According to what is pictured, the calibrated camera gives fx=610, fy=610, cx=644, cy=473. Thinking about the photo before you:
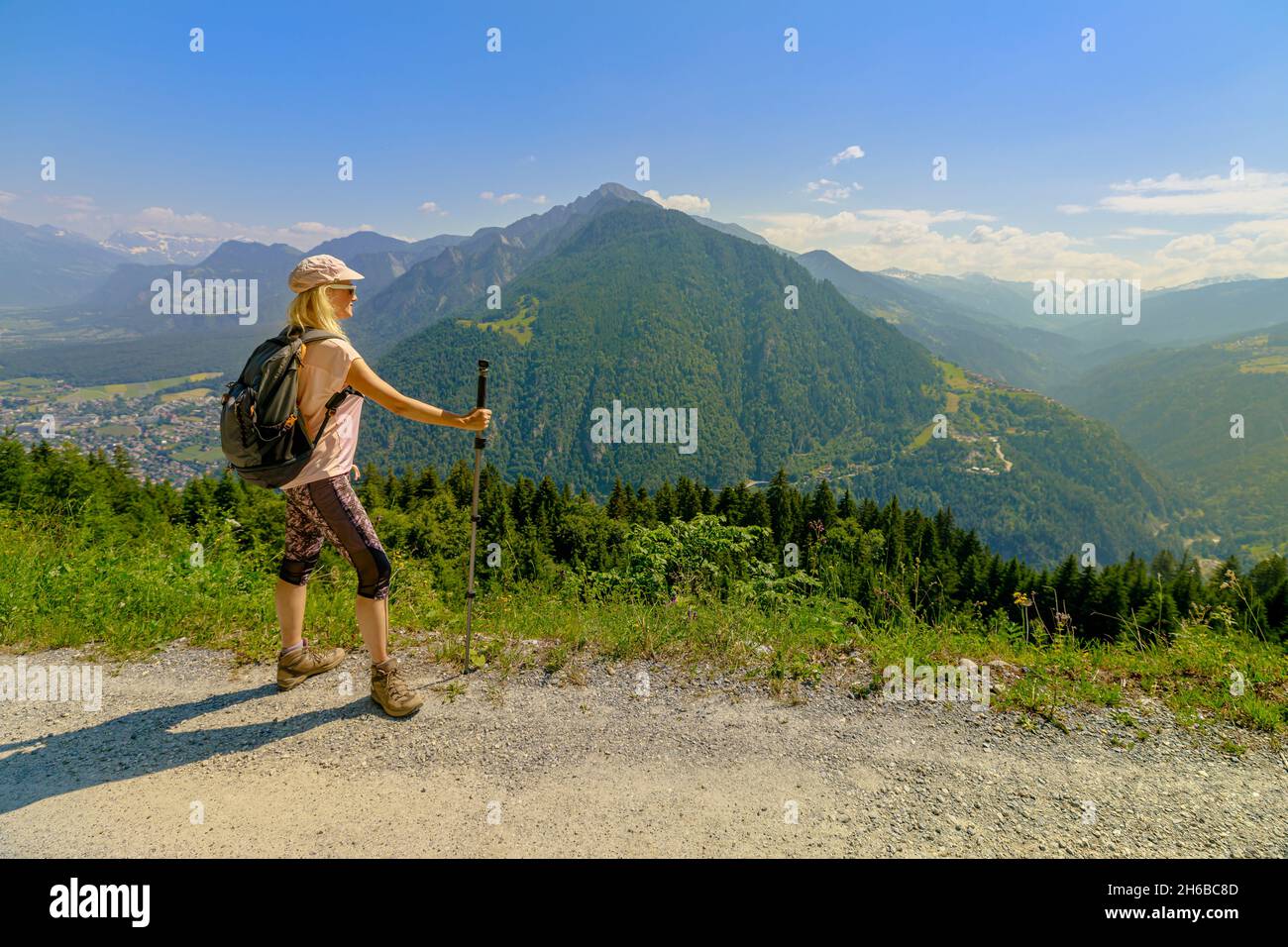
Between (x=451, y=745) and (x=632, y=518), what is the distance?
43725mm

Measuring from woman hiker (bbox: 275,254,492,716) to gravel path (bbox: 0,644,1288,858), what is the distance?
0.31m

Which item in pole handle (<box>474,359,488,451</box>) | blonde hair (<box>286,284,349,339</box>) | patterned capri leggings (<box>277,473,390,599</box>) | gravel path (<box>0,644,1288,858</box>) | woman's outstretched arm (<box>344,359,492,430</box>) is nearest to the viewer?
gravel path (<box>0,644,1288,858</box>)

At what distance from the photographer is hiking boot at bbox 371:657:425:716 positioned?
14.8 ft

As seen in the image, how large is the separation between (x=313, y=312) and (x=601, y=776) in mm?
3729

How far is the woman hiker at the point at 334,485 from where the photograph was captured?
13.9 feet

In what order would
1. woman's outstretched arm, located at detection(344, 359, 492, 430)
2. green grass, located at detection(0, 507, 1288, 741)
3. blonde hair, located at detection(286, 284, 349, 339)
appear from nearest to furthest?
1. blonde hair, located at detection(286, 284, 349, 339)
2. woman's outstretched arm, located at detection(344, 359, 492, 430)
3. green grass, located at detection(0, 507, 1288, 741)

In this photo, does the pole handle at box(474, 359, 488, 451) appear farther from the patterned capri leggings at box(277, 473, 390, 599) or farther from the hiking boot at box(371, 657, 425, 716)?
the hiking boot at box(371, 657, 425, 716)

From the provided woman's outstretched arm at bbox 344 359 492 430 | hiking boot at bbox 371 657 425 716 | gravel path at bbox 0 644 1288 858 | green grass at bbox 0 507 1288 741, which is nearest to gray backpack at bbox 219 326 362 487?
woman's outstretched arm at bbox 344 359 492 430

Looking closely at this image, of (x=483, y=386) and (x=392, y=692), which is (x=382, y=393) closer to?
(x=483, y=386)

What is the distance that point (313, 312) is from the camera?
4.32 meters

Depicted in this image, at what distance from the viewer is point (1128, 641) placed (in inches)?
237

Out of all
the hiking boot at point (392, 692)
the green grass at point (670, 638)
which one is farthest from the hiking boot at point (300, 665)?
the hiking boot at point (392, 692)
